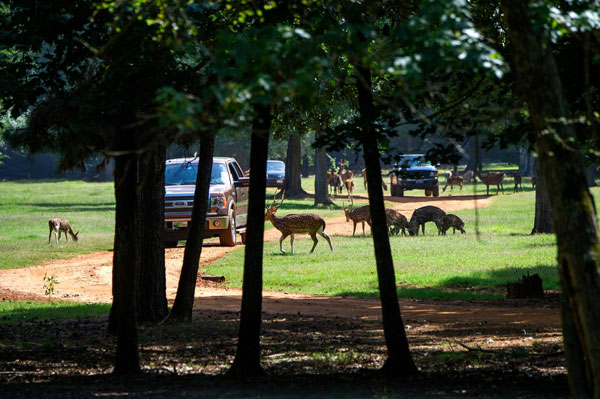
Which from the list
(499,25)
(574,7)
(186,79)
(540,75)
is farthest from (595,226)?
(499,25)

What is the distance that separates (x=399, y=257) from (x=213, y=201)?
4991 millimetres

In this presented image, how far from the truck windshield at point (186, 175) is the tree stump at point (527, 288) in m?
10.2

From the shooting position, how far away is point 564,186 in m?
5.64

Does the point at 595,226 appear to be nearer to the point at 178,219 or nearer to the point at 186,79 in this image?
the point at 186,79

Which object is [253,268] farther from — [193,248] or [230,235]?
[230,235]

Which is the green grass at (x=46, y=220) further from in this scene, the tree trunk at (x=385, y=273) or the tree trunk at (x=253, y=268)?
the tree trunk at (x=385, y=273)

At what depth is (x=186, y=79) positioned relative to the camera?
8492 millimetres

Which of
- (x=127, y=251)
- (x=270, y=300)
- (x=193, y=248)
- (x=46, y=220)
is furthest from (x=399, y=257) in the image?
(x=46, y=220)

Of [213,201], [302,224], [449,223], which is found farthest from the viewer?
[449,223]

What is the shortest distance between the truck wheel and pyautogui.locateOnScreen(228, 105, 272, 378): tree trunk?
14.3 metres

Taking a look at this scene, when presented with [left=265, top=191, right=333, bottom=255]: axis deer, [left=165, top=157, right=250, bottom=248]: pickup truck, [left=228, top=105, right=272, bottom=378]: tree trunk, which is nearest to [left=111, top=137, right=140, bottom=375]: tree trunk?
[left=228, top=105, right=272, bottom=378]: tree trunk

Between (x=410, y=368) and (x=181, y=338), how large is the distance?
363 cm

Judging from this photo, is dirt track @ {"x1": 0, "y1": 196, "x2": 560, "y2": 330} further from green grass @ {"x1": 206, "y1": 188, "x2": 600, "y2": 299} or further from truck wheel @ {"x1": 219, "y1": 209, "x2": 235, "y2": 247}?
truck wheel @ {"x1": 219, "y1": 209, "x2": 235, "y2": 247}

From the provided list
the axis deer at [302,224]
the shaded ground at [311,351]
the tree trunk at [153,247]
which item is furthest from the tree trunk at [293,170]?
the tree trunk at [153,247]
